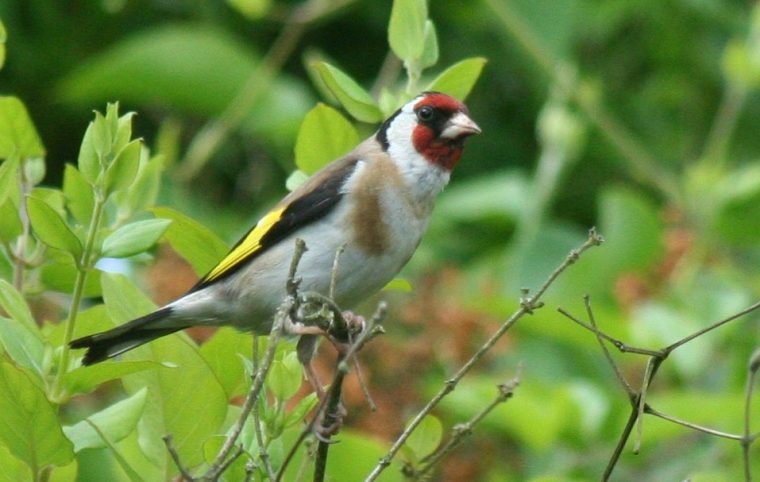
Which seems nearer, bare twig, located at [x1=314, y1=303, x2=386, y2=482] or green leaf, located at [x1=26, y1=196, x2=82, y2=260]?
bare twig, located at [x1=314, y1=303, x2=386, y2=482]

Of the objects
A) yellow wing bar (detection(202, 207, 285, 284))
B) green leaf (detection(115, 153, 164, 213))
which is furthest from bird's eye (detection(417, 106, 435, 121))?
green leaf (detection(115, 153, 164, 213))

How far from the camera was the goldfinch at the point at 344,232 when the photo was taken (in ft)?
9.14

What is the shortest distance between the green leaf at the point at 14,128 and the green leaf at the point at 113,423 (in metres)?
0.47

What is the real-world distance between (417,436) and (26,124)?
0.73 metres

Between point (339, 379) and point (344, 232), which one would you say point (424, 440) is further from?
point (344, 232)

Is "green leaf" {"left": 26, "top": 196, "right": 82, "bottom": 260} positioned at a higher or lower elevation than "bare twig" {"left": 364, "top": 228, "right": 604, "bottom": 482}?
lower

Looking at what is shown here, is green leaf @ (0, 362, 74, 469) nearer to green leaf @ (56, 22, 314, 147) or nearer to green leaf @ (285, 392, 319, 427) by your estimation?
green leaf @ (285, 392, 319, 427)

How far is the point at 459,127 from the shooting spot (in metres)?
3.10

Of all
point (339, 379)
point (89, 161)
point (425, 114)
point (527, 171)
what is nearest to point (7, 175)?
point (89, 161)

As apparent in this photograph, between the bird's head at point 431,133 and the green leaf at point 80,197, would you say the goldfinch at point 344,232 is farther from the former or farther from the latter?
the green leaf at point 80,197

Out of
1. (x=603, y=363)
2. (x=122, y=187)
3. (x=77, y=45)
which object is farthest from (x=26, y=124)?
(x=77, y=45)

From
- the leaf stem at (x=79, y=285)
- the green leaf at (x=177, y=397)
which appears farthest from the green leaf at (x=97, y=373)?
the green leaf at (x=177, y=397)

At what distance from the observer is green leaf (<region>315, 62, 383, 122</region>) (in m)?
2.23

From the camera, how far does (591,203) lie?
605 centimetres
